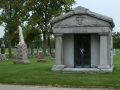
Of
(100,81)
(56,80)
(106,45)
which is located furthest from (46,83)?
(106,45)

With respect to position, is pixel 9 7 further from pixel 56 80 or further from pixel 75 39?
pixel 56 80

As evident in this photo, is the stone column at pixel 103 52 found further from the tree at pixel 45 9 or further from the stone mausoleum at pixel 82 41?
the tree at pixel 45 9

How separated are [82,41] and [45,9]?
3171 centimetres

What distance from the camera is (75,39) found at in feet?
51.8

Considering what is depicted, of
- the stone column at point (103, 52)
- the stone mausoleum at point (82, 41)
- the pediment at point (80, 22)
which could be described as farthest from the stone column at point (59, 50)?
the stone column at point (103, 52)

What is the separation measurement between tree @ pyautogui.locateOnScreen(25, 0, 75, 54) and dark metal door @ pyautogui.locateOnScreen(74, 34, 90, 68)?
2875 centimetres

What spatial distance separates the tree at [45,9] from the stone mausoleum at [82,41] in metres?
28.8

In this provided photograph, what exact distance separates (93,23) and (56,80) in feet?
13.7

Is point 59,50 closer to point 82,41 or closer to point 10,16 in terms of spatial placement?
point 82,41

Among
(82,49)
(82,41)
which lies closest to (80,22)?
(82,41)

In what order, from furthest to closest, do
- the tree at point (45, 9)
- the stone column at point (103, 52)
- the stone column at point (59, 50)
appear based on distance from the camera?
1. the tree at point (45, 9)
2. the stone column at point (59, 50)
3. the stone column at point (103, 52)

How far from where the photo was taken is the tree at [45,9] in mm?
44688

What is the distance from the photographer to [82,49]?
15.7 meters

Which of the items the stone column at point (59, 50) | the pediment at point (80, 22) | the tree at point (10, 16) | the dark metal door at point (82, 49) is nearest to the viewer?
the pediment at point (80, 22)
